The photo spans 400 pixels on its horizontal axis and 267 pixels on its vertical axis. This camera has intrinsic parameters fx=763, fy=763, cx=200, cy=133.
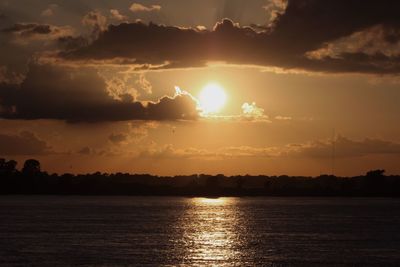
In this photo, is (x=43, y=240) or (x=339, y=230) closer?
(x=43, y=240)

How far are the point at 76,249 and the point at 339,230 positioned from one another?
64997mm

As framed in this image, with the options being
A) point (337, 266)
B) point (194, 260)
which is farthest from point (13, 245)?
point (337, 266)

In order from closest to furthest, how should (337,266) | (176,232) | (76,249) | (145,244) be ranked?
(337,266) < (76,249) < (145,244) < (176,232)

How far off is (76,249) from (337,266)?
1372 inches

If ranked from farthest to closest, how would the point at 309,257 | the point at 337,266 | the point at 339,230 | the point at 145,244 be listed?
the point at 339,230, the point at 145,244, the point at 309,257, the point at 337,266

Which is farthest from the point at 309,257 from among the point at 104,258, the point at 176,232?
the point at 176,232

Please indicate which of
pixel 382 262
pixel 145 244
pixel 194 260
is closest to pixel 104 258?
pixel 194 260

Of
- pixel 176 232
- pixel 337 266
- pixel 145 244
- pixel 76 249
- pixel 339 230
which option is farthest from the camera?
pixel 339 230

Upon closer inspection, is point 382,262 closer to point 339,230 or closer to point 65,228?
point 339,230

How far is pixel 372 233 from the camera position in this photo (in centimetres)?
13762

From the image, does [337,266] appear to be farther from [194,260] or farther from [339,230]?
[339,230]

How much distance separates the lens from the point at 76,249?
98.7 meters

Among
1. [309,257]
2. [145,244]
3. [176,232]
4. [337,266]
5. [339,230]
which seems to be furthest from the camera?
[339,230]

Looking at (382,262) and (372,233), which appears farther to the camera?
(372,233)
